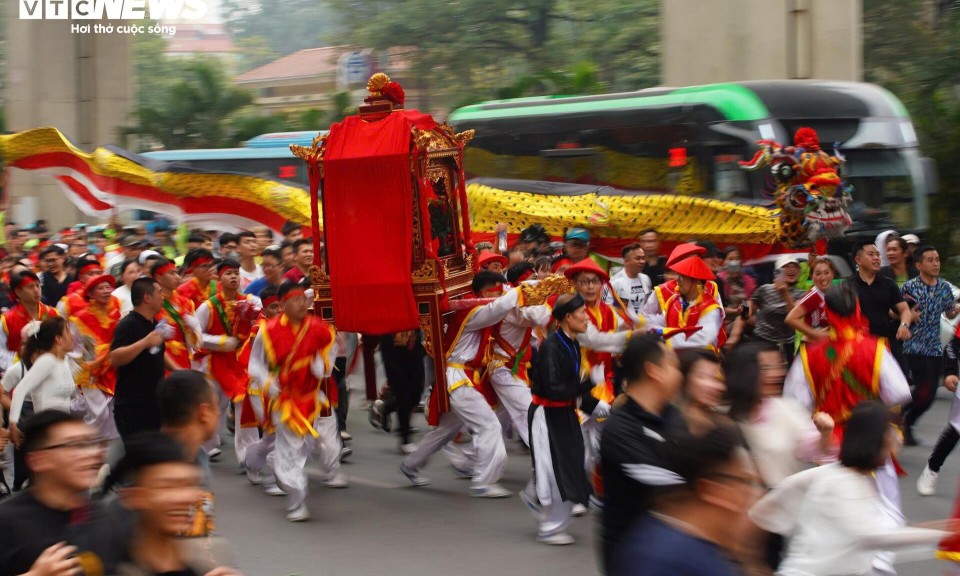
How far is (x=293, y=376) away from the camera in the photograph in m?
8.00

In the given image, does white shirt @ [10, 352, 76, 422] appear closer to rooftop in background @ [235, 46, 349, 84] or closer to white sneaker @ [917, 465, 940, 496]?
white sneaker @ [917, 465, 940, 496]

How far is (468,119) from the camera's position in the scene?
18.8 m

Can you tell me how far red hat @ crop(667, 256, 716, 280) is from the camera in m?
8.23

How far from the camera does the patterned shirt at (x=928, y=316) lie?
30.9 ft

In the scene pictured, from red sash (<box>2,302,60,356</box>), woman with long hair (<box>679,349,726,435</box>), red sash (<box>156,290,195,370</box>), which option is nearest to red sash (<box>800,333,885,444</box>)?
woman with long hair (<box>679,349,726,435</box>)

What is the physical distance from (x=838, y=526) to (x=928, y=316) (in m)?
5.74

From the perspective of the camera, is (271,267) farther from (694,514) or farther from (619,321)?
(694,514)

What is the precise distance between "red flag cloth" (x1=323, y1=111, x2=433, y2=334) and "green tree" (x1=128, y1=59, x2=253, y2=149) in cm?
1970

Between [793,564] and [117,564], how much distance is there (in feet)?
7.43

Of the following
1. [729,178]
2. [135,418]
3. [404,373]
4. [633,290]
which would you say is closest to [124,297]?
[404,373]

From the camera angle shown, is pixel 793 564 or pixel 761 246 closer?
pixel 793 564

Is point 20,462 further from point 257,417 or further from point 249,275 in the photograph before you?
point 249,275

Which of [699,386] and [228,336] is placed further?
[228,336]

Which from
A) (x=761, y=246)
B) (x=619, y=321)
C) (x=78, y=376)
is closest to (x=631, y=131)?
(x=761, y=246)
